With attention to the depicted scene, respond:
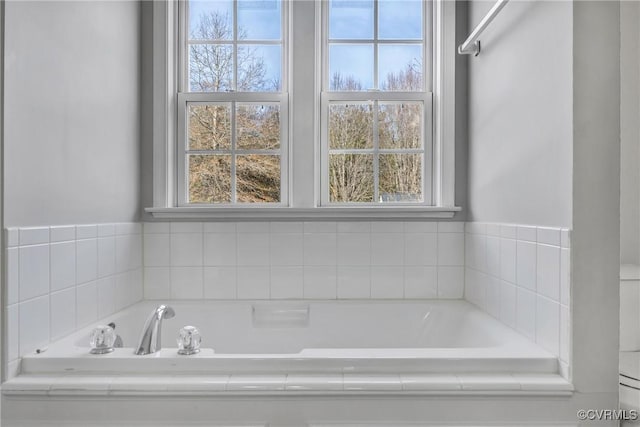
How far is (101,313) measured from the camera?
1850mm

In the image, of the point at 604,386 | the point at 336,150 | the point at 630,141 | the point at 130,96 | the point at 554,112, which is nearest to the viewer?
the point at 604,386

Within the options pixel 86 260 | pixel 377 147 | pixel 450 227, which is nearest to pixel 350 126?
pixel 377 147

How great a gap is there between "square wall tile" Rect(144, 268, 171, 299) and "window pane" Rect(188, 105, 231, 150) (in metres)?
0.69

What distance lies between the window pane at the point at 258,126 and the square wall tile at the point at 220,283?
0.67 meters

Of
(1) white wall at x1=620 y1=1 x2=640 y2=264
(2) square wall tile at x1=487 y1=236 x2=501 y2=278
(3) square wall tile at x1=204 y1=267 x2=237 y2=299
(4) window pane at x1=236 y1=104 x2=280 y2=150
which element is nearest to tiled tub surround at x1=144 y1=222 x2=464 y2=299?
(3) square wall tile at x1=204 y1=267 x2=237 y2=299

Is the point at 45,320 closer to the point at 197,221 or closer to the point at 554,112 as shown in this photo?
the point at 197,221

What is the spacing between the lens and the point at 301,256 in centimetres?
225

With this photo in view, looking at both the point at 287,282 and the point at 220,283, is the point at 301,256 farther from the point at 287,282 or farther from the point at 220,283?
the point at 220,283

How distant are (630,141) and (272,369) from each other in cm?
166

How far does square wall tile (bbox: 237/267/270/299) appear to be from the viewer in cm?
225

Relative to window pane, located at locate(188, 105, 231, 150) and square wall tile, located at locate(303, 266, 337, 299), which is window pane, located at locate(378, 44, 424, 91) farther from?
square wall tile, located at locate(303, 266, 337, 299)

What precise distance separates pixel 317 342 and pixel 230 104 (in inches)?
52.6

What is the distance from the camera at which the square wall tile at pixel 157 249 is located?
7.43 ft

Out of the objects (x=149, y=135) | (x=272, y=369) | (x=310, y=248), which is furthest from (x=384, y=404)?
(x=149, y=135)
